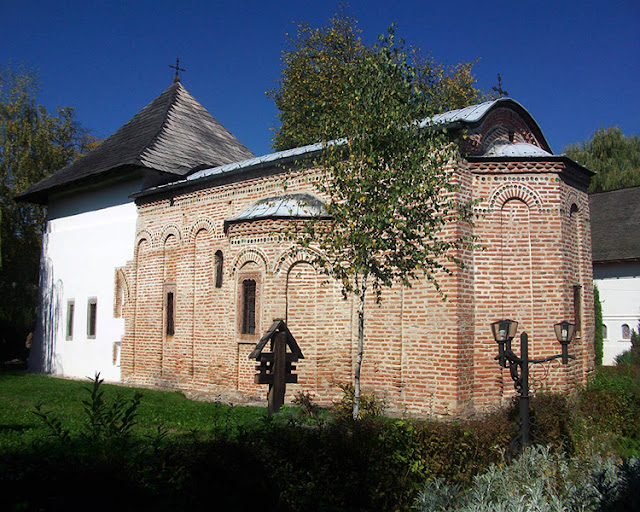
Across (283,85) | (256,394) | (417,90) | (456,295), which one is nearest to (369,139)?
(417,90)

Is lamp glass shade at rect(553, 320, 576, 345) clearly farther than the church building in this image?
No

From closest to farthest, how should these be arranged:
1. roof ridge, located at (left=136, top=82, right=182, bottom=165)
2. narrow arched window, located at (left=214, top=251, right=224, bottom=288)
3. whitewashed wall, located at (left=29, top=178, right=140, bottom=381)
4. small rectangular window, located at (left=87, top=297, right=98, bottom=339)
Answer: narrow arched window, located at (left=214, top=251, right=224, bottom=288), roof ridge, located at (left=136, top=82, right=182, bottom=165), whitewashed wall, located at (left=29, top=178, right=140, bottom=381), small rectangular window, located at (left=87, top=297, right=98, bottom=339)

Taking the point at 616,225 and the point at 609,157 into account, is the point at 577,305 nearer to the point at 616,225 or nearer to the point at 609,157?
the point at 616,225

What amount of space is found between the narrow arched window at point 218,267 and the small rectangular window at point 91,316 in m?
5.58

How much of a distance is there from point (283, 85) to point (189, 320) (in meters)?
14.8

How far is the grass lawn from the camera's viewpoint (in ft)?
26.7

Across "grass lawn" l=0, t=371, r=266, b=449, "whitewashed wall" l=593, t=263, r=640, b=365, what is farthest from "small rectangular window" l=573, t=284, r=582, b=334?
"whitewashed wall" l=593, t=263, r=640, b=365

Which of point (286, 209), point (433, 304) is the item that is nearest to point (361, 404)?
point (433, 304)

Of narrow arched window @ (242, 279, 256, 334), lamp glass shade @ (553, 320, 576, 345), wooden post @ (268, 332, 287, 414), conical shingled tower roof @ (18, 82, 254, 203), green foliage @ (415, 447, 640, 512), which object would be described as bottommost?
green foliage @ (415, 447, 640, 512)

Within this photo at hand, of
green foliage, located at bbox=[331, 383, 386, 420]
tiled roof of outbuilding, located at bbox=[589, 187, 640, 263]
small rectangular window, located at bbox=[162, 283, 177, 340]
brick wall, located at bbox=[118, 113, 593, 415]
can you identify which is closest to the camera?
green foliage, located at bbox=[331, 383, 386, 420]

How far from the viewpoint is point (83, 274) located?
17359mm

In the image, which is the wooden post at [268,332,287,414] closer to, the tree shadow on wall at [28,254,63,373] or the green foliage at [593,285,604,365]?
the tree shadow on wall at [28,254,63,373]

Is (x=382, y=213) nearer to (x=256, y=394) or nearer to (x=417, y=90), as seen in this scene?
A: (x=417, y=90)

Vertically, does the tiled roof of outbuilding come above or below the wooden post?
above
